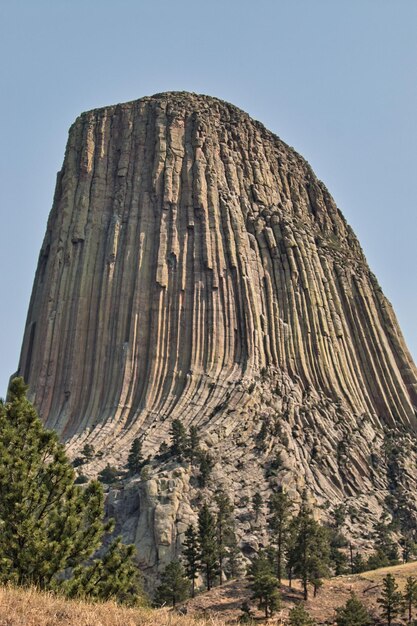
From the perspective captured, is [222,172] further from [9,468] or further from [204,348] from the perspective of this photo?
[9,468]

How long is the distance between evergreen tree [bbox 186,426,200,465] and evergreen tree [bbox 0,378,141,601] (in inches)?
1416

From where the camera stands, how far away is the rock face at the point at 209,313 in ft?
238

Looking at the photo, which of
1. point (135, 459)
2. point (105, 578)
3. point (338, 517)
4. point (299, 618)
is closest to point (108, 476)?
point (135, 459)

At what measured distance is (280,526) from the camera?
53125 millimetres

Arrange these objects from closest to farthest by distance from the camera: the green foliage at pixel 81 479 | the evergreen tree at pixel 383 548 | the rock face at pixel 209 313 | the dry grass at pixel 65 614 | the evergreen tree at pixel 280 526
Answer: the dry grass at pixel 65 614
the evergreen tree at pixel 280 526
the evergreen tree at pixel 383 548
the green foliage at pixel 81 479
the rock face at pixel 209 313

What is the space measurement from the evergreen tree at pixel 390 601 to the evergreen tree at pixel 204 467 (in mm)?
20681

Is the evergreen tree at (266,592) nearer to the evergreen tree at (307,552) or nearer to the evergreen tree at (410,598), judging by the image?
the evergreen tree at (307,552)

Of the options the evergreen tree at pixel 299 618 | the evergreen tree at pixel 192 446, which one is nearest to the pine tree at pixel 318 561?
the evergreen tree at pixel 299 618

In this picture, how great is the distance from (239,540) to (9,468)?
35.4m

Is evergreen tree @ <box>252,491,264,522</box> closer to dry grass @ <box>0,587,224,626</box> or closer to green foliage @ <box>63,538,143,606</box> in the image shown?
green foliage @ <box>63,538,143,606</box>

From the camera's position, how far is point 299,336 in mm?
82875

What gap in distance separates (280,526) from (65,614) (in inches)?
1419

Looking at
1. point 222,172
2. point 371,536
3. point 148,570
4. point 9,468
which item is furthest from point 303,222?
point 9,468

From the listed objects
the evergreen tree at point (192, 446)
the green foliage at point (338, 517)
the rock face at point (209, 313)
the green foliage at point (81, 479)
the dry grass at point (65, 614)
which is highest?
the rock face at point (209, 313)
